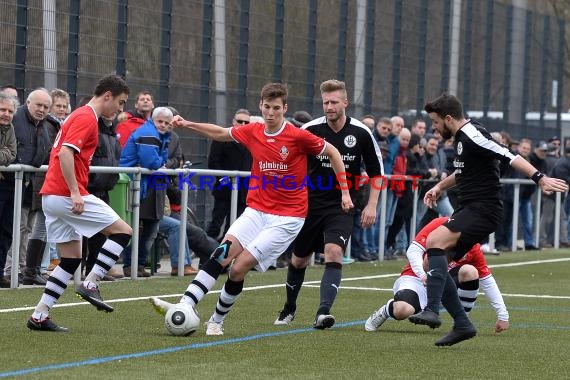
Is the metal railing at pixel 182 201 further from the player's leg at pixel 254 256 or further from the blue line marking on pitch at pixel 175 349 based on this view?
the blue line marking on pitch at pixel 175 349

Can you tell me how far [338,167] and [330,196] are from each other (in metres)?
0.58

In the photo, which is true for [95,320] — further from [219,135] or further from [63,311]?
[219,135]

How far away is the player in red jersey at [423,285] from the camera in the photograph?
10.3 metres

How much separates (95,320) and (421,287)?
255 cm

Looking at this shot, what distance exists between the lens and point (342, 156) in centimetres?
1108

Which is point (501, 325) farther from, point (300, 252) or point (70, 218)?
point (70, 218)

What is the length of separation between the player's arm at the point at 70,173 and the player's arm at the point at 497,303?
128 inches

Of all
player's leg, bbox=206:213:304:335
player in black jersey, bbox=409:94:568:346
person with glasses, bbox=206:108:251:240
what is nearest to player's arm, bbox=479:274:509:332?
player in black jersey, bbox=409:94:568:346

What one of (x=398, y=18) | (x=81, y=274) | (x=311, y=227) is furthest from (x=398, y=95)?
(x=311, y=227)

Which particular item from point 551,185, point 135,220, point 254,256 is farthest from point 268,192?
point 135,220

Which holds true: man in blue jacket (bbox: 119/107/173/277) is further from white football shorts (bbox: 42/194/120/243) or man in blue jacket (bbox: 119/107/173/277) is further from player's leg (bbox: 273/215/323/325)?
white football shorts (bbox: 42/194/120/243)

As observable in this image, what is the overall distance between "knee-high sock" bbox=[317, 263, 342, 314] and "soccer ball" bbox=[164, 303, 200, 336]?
3.99 ft

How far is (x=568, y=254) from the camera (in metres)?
22.1

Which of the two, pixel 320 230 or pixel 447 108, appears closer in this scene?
pixel 447 108
